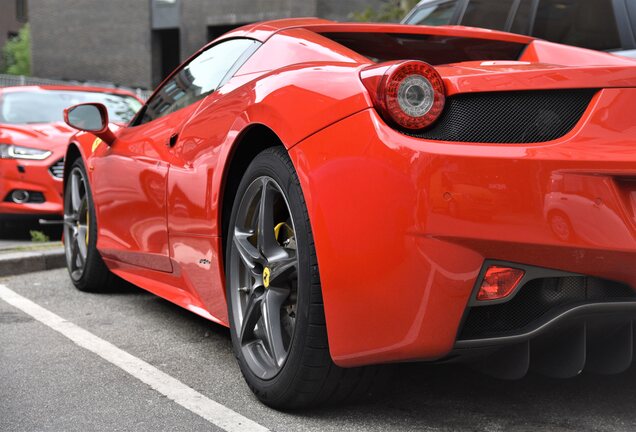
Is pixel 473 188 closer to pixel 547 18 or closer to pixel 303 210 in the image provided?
pixel 303 210

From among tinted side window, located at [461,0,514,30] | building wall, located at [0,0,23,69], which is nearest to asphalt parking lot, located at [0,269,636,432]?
tinted side window, located at [461,0,514,30]

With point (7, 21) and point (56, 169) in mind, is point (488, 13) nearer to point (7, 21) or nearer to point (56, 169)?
point (56, 169)

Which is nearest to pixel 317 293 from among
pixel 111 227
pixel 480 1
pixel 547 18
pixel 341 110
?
pixel 341 110

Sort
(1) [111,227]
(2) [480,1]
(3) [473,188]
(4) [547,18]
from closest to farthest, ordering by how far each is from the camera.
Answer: (3) [473,188] → (1) [111,227] → (4) [547,18] → (2) [480,1]

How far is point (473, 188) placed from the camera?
2.40 meters

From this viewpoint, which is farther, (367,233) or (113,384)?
(113,384)

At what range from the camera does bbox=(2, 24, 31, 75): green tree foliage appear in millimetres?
49062

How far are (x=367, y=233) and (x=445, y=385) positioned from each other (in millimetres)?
1006

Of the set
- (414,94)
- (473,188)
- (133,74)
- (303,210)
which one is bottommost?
(133,74)

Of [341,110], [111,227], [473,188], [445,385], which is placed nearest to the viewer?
[473,188]

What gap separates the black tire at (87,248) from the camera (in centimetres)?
534

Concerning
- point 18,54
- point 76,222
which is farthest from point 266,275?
point 18,54

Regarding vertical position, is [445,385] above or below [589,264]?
below

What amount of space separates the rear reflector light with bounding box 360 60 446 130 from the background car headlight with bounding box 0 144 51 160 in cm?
648
